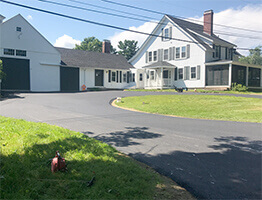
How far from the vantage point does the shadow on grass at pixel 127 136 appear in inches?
254

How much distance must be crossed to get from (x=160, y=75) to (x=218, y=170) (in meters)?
28.2

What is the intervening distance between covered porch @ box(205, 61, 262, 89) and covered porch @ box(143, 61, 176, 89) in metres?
5.46

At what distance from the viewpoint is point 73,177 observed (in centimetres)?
387

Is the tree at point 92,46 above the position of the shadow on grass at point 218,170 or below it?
above

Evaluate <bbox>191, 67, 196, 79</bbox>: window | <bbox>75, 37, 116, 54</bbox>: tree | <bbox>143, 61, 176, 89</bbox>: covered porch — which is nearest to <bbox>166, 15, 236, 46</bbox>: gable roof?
<bbox>191, 67, 196, 79</bbox>: window

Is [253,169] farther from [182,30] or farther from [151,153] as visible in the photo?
[182,30]

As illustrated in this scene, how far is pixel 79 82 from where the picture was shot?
→ 98.5 ft

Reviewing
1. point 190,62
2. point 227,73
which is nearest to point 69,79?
point 190,62

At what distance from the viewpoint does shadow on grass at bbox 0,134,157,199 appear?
3.38 m

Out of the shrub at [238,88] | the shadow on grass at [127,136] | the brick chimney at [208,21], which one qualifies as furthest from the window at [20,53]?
the shrub at [238,88]

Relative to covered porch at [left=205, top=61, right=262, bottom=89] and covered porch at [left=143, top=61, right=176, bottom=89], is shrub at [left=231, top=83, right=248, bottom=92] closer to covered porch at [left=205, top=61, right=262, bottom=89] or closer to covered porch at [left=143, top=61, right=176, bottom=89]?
covered porch at [left=205, top=61, right=262, bottom=89]

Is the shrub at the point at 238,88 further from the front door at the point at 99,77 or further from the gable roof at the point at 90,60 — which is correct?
the front door at the point at 99,77

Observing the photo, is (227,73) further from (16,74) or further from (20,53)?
(16,74)

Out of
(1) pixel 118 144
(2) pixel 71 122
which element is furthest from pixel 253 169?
(2) pixel 71 122
